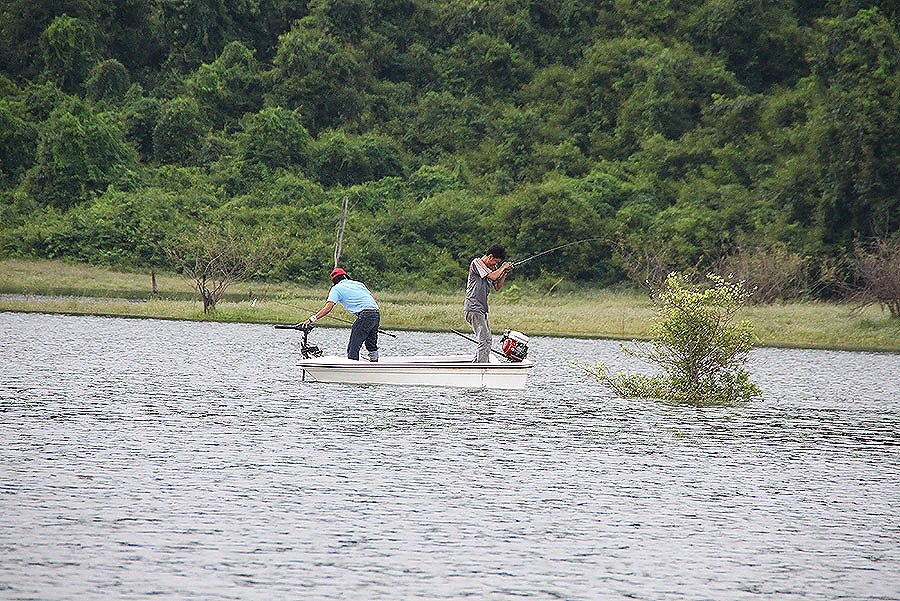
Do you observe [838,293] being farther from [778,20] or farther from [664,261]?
[778,20]

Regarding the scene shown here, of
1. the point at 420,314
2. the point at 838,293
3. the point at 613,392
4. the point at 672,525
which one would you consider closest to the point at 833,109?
the point at 838,293

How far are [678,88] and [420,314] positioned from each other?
114 feet

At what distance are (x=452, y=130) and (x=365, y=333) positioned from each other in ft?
191

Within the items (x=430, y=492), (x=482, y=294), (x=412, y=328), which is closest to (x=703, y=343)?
(x=482, y=294)

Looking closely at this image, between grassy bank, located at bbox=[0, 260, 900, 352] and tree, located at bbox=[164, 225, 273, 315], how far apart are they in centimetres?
79

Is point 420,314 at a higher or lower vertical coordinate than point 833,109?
lower

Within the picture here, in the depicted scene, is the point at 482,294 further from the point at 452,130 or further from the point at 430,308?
the point at 452,130

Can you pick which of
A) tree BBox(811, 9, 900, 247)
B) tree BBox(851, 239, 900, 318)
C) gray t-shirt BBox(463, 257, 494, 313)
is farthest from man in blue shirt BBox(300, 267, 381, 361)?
tree BBox(811, 9, 900, 247)

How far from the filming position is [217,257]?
46500mm

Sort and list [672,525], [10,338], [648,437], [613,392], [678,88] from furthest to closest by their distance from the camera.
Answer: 1. [678,88]
2. [10,338]
3. [613,392]
4. [648,437]
5. [672,525]

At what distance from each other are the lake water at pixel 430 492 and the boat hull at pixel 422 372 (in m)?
0.27

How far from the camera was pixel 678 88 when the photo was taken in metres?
75.6

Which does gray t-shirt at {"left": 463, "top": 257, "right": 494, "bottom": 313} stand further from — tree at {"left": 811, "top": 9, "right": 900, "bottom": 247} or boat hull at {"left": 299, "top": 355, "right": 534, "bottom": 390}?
tree at {"left": 811, "top": 9, "right": 900, "bottom": 247}

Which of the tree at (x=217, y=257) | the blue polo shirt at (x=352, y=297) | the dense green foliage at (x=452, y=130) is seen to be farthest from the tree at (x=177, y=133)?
the blue polo shirt at (x=352, y=297)
